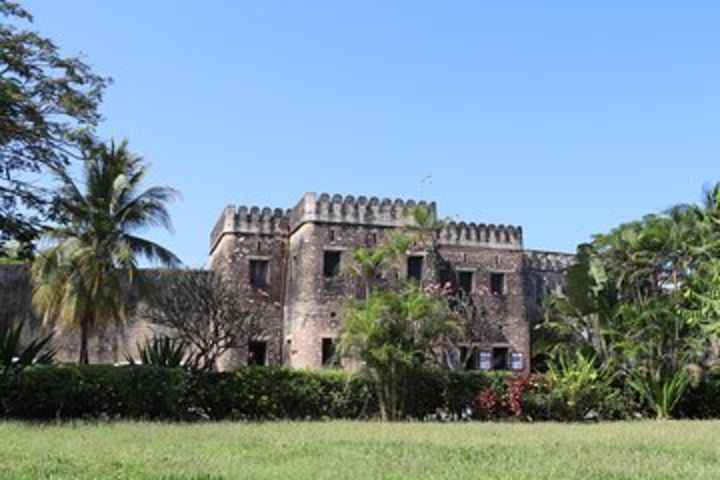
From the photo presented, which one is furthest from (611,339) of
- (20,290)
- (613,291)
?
(20,290)

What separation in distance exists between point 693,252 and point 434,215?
1013cm

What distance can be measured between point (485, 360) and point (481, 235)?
14.4ft

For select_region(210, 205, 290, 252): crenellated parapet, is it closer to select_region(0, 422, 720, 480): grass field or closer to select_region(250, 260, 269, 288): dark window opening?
select_region(250, 260, 269, 288): dark window opening

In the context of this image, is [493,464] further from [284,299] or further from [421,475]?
[284,299]

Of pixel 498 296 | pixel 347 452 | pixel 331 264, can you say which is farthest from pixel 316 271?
pixel 347 452

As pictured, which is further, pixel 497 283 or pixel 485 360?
pixel 497 283

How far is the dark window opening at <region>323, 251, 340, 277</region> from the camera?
27.6 m

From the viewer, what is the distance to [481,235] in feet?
99.0

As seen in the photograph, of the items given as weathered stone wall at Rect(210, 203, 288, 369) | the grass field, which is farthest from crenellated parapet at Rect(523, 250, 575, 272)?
the grass field

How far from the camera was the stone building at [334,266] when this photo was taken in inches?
1074

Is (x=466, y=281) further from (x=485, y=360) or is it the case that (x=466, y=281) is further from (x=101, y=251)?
(x=101, y=251)

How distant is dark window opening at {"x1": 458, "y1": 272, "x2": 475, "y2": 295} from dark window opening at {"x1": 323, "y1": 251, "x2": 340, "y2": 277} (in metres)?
4.57

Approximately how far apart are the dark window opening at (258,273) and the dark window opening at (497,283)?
7803 millimetres

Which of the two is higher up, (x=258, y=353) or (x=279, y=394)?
(x=258, y=353)
